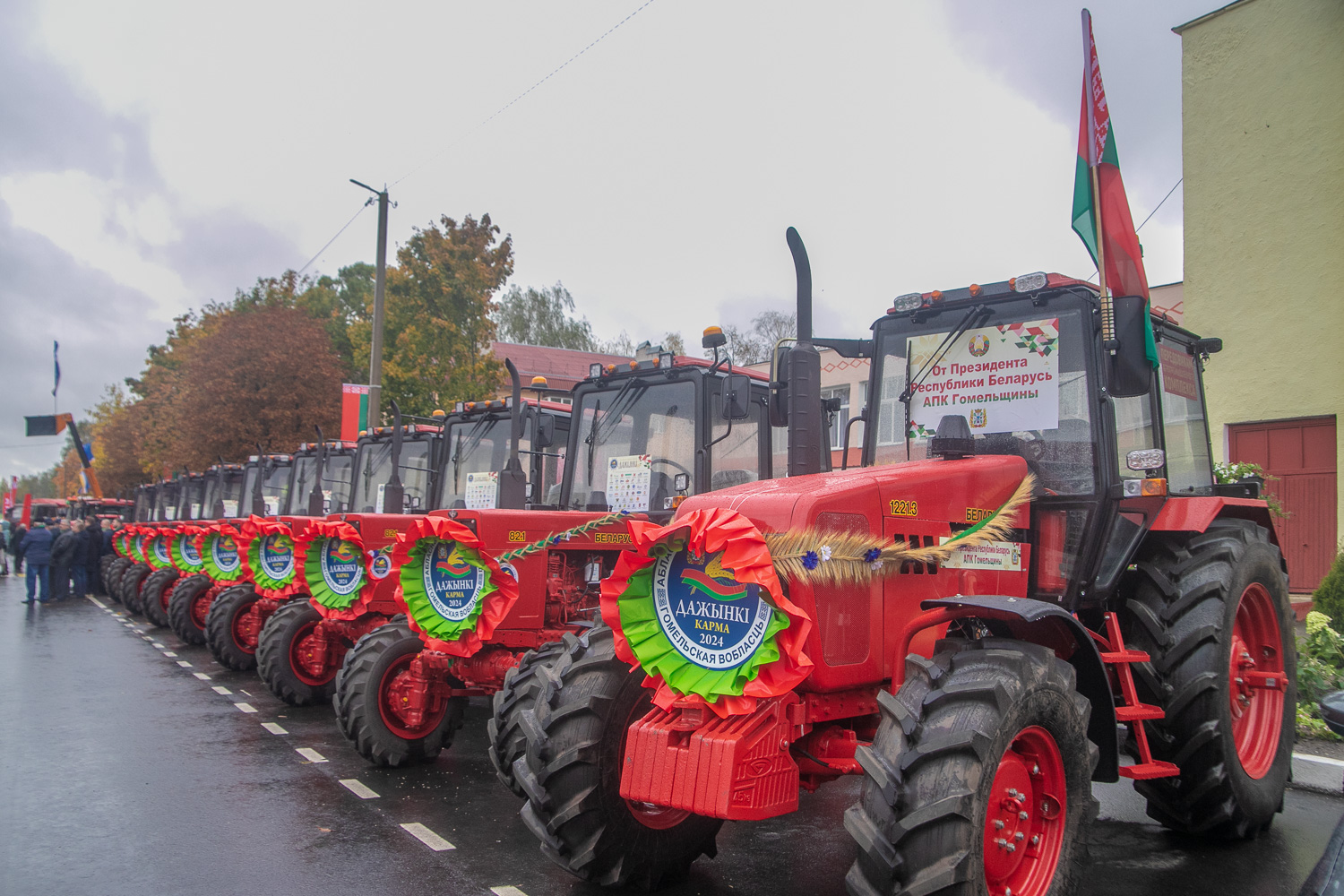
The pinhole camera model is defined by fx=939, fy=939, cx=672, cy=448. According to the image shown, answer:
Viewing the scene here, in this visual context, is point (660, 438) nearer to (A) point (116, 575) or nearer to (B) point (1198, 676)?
(B) point (1198, 676)

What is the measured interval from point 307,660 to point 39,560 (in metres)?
16.1

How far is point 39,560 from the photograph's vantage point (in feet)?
68.5

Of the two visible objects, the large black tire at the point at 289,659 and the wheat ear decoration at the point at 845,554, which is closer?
the wheat ear decoration at the point at 845,554

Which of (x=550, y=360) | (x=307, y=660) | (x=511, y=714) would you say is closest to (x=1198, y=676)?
(x=511, y=714)

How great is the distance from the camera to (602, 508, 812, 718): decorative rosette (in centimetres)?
338

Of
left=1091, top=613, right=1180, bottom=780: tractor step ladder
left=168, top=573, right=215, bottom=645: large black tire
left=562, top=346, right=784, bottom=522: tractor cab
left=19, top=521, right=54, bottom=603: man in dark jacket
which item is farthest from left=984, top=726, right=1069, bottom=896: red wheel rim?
left=19, top=521, right=54, bottom=603: man in dark jacket

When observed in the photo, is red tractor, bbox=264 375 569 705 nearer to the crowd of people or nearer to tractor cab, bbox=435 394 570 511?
tractor cab, bbox=435 394 570 511

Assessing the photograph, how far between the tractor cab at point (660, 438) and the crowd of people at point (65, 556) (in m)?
18.8

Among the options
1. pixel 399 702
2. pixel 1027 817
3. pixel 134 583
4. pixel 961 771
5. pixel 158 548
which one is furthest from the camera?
pixel 134 583

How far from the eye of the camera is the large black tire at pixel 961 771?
2.97 meters

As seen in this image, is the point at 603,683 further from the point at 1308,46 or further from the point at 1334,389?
the point at 1308,46

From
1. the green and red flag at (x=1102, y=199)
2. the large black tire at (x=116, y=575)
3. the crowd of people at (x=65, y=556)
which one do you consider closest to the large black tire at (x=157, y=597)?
the large black tire at (x=116, y=575)

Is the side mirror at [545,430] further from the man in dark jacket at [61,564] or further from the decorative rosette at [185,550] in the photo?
the man in dark jacket at [61,564]

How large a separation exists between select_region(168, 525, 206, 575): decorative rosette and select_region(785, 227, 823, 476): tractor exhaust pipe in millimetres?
12289
